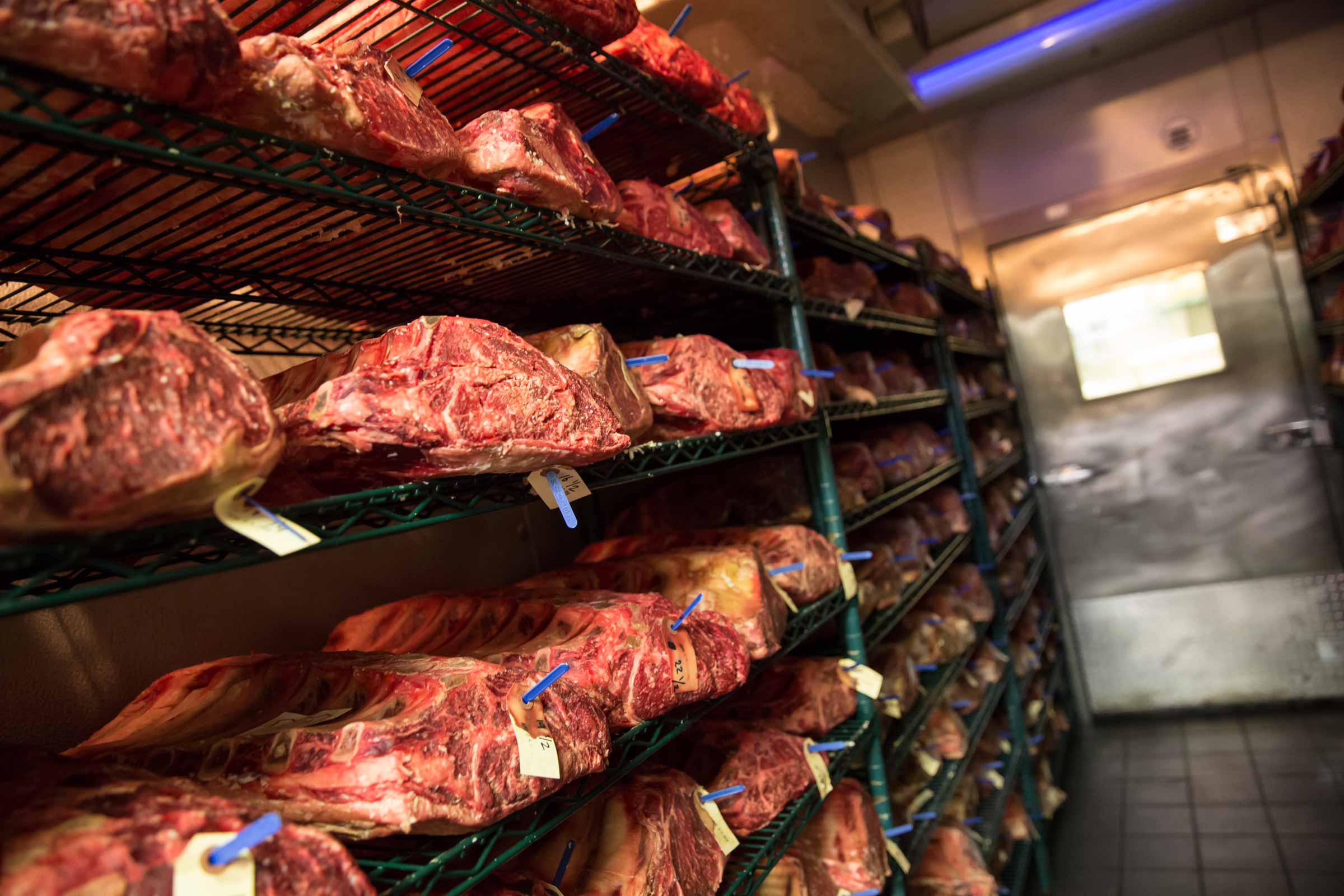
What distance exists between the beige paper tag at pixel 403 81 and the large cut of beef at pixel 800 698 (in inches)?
70.0

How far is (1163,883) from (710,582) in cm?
338

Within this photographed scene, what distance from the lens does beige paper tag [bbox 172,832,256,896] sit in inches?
33.6

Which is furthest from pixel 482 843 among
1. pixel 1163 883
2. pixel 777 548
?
pixel 1163 883

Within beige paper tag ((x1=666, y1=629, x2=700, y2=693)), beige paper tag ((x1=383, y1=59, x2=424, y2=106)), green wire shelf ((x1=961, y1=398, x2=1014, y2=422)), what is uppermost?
beige paper tag ((x1=383, y1=59, x2=424, y2=106))

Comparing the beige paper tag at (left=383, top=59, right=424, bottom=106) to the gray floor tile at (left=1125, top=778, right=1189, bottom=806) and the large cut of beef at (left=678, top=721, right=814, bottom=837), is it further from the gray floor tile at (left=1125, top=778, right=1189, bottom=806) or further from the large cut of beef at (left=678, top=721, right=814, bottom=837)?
the gray floor tile at (left=1125, top=778, right=1189, bottom=806)

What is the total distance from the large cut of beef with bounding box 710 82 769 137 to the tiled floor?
383cm

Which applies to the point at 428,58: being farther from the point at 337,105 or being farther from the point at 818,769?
the point at 818,769

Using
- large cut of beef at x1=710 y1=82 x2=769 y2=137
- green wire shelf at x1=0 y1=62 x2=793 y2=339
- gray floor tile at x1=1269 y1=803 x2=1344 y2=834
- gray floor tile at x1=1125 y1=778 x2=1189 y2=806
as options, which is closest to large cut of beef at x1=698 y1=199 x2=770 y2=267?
green wire shelf at x1=0 y1=62 x2=793 y2=339

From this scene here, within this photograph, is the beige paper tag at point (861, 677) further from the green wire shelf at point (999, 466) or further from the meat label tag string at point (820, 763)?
the green wire shelf at point (999, 466)

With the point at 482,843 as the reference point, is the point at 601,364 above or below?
above

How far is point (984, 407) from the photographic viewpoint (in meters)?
5.16

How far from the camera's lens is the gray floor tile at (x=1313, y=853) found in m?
3.84

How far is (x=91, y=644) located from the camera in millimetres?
1589

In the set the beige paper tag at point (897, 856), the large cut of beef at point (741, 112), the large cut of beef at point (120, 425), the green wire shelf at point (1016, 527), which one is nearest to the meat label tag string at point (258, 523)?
the large cut of beef at point (120, 425)
